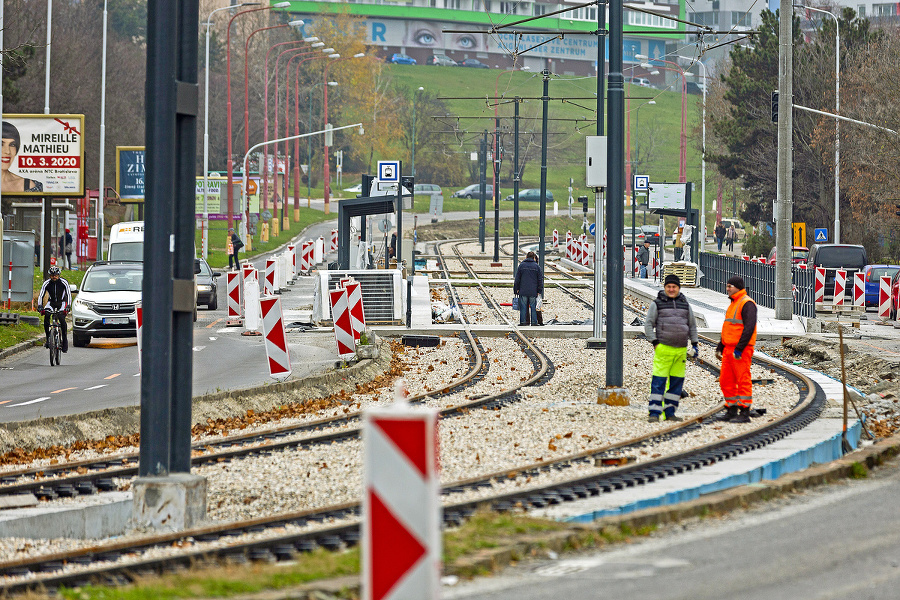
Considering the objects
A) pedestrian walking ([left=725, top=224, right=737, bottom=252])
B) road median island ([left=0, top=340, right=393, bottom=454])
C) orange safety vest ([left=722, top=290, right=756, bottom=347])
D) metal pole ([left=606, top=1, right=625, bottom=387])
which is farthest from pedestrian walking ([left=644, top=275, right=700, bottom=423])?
pedestrian walking ([left=725, top=224, right=737, bottom=252])

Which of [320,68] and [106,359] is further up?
[320,68]

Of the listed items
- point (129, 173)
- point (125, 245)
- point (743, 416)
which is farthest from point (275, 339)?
Result: point (129, 173)

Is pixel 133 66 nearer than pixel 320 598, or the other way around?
pixel 320 598

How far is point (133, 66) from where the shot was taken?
90125 mm

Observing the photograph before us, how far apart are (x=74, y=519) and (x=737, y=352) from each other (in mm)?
7529

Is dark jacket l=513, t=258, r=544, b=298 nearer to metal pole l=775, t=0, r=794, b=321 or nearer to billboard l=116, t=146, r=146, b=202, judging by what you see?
metal pole l=775, t=0, r=794, b=321

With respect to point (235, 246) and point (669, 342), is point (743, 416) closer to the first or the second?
point (669, 342)

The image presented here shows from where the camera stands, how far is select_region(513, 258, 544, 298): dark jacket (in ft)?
94.7

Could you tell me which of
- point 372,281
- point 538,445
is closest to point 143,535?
point 538,445

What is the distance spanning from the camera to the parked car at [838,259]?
40562mm

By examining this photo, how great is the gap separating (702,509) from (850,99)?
49574 millimetres

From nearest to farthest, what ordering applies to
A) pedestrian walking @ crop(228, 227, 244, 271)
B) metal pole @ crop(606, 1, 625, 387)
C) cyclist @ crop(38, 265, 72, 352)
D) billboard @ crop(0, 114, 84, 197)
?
1. metal pole @ crop(606, 1, 625, 387)
2. cyclist @ crop(38, 265, 72, 352)
3. billboard @ crop(0, 114, 84, 197)
4. pedestrian walking @ crop(228, 227, 244, 271)

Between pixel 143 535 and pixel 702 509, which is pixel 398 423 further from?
pixel 143 535

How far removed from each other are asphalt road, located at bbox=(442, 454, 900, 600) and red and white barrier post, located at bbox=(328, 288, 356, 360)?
1232 cm
